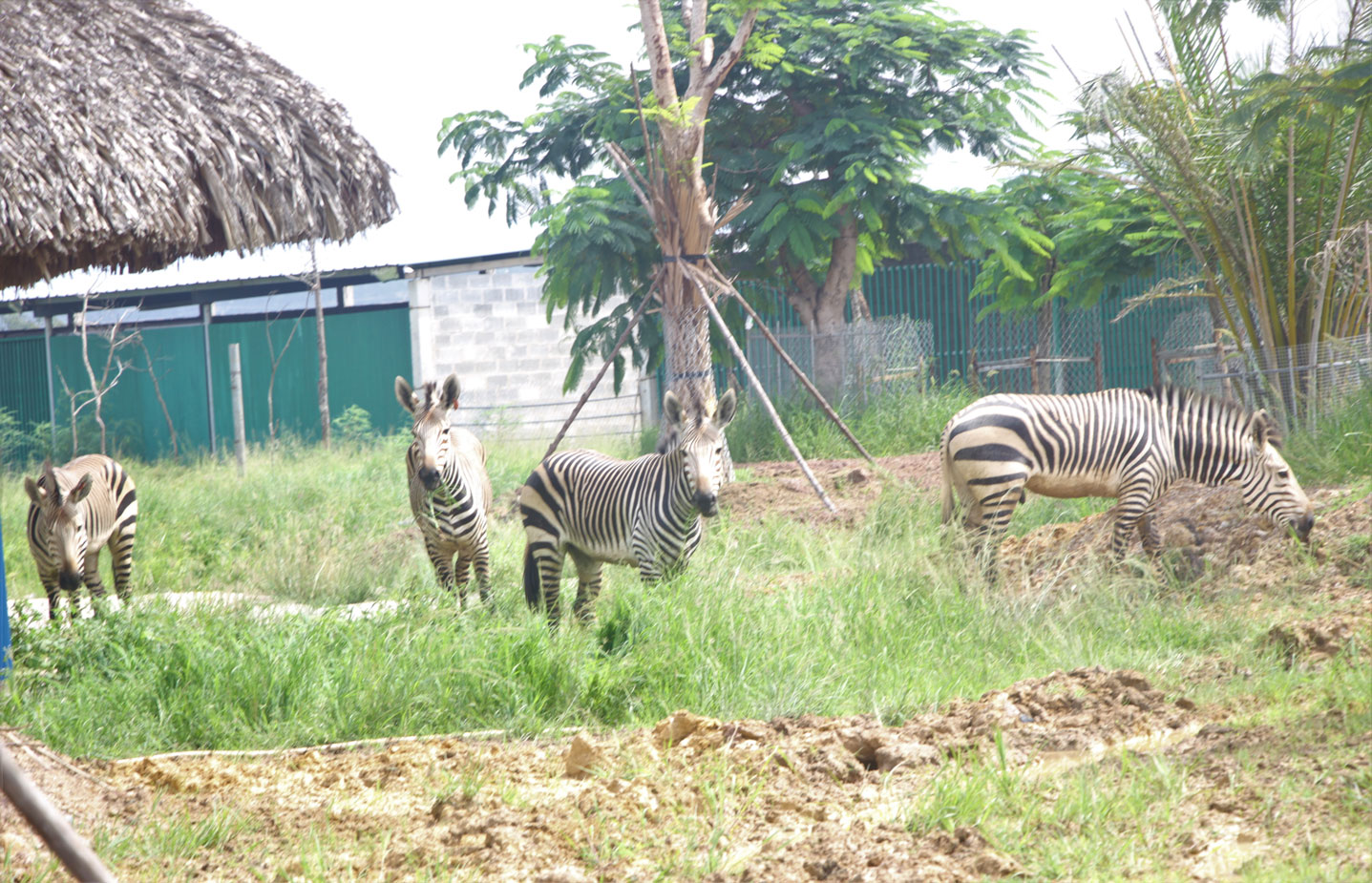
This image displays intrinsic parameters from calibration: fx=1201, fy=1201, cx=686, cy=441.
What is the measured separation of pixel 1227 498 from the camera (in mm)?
8219

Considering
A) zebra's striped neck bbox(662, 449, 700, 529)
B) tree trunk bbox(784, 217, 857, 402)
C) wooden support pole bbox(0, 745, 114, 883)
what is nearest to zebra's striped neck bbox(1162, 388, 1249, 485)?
zebra's striped neck bbox(662, 449, 700, 529)

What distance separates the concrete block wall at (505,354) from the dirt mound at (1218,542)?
1112 cm

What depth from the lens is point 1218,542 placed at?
7.82 m

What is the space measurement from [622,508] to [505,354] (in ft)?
45.6

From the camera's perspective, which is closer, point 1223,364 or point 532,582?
point 532,582

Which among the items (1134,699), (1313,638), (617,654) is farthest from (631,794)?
(1313,638)

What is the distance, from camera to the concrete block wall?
63.8 feet

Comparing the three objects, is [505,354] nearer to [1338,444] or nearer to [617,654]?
[1338,444]

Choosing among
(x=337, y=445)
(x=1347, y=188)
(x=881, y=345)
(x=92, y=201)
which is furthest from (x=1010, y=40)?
(x=92, y=201)

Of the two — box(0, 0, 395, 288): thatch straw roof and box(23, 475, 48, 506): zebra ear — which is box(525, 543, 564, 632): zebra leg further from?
box(23, 475, 48, 506): zebra ear

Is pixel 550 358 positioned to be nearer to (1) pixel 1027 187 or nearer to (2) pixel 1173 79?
(1) pixel 1027 187

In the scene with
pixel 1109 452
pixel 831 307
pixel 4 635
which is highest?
pixel 831 307

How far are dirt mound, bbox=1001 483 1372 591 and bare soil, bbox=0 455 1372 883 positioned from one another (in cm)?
181

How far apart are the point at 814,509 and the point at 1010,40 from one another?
816cm
